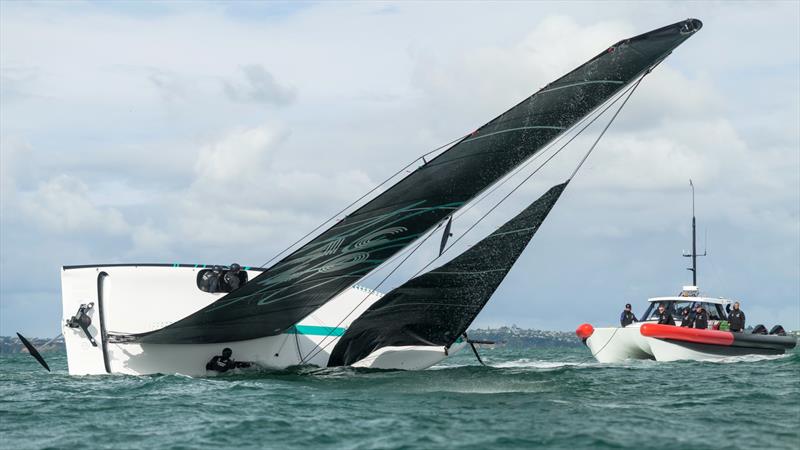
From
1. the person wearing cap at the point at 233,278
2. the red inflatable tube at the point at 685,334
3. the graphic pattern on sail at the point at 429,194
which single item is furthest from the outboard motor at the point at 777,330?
the person wearing cap at the point at 233,278

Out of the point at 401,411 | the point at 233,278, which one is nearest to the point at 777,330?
the point at 233,278

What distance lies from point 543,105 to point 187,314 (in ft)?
24.7

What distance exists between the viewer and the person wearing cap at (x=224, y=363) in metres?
18.7

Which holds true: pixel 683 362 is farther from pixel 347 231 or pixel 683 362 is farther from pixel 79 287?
pixel 79 287

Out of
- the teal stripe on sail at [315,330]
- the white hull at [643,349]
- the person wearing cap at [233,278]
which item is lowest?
the white hull at [643,349]

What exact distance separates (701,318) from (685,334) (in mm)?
2037

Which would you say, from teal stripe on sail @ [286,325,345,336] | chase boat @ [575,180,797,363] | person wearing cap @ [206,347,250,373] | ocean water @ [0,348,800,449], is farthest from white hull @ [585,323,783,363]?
person wearing cap @ [206,347,250,373]

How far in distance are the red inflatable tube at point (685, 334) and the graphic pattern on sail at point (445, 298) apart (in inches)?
340

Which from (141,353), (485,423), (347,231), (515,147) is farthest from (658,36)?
(141,353)

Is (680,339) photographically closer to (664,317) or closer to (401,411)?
(664,317)

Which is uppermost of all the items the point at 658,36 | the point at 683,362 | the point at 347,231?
the point at 658,36

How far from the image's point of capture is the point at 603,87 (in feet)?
52.4

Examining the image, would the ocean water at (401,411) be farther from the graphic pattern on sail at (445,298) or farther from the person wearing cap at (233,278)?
the person wearing cap at (233,278)

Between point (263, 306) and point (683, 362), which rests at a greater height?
point (263, 306)
